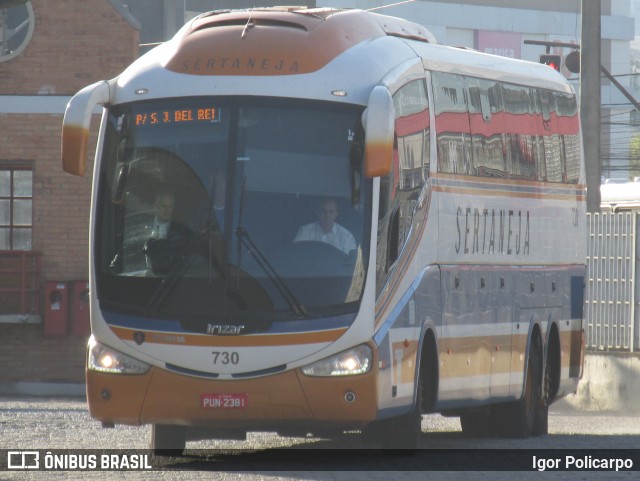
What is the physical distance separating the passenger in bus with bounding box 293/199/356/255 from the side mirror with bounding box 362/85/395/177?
18.6 inches

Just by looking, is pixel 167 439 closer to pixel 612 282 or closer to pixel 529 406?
pixel 529 406

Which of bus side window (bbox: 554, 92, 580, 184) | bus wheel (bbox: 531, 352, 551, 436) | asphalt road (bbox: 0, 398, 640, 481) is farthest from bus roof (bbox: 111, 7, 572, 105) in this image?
bus wheel (bbox: 531, 352, 551, 436)

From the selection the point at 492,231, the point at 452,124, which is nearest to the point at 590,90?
the point at 492,231

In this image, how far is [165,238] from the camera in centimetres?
1207

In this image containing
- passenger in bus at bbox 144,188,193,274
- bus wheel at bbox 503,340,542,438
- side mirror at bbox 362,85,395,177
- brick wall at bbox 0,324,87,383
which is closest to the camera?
side mirror at bbox 362,85,395,177

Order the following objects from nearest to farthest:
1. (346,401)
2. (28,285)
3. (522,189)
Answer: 1. (346,401)
2. (522,189)
3. (28,285)

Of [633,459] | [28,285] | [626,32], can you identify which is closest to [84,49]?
[28,285]

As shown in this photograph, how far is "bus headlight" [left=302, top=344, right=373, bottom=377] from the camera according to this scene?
11.7 metres

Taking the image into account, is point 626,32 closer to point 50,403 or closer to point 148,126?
point 50,403

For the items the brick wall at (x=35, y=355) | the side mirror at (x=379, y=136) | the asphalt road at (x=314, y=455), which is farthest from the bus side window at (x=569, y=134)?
the brick wall at (x=35, y=355)

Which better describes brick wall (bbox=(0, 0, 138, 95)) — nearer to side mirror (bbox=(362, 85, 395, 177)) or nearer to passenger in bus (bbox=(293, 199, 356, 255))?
passenger in bus (bbox=(293, 199, 356, 255))

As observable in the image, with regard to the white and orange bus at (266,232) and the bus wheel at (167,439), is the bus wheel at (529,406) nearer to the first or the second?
the white and orange bus at (266,232)

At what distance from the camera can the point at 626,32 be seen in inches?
4291

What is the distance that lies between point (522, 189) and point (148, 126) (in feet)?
16.6
